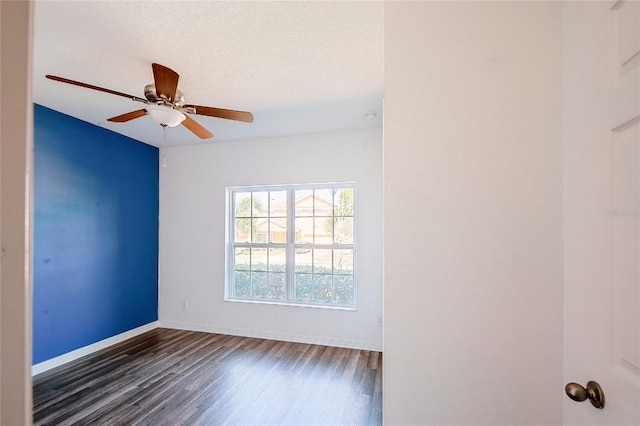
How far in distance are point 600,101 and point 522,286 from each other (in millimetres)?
573

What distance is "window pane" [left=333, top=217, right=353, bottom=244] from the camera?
11.6ft

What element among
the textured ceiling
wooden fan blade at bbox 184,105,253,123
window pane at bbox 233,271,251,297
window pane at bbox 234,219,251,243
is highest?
the textured ceiling

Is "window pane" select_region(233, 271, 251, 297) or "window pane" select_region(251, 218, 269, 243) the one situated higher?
"window pane" select_region(251, 218, 269, 243)

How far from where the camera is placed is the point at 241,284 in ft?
12.9

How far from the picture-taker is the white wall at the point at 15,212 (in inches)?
14.1

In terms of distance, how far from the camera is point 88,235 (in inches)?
127

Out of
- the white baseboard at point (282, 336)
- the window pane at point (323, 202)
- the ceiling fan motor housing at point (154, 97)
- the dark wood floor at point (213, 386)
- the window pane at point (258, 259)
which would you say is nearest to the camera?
the ceiling fan motor housing at point (154, 97)

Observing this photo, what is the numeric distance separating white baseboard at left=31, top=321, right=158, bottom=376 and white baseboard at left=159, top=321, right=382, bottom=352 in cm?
31

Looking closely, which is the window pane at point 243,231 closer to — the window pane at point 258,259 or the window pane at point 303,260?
the window pane at point 258,259

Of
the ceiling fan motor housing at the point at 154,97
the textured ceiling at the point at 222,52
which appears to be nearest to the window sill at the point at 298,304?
the textured ceiling at the point at 222,52

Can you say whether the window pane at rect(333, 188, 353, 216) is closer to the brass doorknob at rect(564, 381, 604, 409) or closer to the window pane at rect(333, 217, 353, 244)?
the window pane at rect(333, 217, 353, 244)

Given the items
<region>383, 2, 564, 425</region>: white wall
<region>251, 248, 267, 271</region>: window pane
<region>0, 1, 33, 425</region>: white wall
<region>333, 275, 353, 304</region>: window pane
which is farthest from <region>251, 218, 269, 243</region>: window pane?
<region>0, 1, 33, 425</region>: white wall

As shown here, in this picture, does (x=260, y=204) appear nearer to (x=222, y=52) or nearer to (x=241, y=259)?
(x=241, y=259)

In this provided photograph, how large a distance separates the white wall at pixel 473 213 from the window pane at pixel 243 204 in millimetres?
3151
